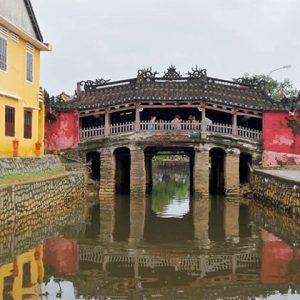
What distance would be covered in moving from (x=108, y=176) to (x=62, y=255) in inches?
536

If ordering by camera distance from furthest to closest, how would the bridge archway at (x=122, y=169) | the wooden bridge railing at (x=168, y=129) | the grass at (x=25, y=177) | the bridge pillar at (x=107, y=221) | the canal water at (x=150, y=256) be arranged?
the bridge archway at (x=122, y=169) → the wooden bridge railing at (x=168, y=129) → the grass at (x=25, y=177) → the bridge pillar at (x=107, y=221) → the canal water at (x=150, y=256)

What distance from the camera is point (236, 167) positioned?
82.5 ft

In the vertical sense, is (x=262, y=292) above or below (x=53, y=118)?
below

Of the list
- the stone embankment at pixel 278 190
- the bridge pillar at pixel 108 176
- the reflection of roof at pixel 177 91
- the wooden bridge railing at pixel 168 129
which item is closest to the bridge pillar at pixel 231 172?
the stone embankment at pixel 278 190

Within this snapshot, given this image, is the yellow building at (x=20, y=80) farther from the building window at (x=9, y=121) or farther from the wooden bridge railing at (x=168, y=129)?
the wooden bridge railing at (x=168, y=129)

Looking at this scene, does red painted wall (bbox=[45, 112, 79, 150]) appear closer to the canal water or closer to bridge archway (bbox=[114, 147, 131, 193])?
bridge archway (bbox=[114, 147, 131, 193])

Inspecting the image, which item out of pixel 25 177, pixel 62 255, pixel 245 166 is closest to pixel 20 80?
pixel 25 177

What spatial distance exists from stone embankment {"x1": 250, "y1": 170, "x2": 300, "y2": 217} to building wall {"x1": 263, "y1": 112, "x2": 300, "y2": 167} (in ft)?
4.86

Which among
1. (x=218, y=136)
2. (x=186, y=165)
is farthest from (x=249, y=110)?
(x=186, y=165)

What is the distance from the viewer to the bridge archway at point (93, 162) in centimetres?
2661

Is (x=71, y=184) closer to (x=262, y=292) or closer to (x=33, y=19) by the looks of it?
(x=33, y=19)

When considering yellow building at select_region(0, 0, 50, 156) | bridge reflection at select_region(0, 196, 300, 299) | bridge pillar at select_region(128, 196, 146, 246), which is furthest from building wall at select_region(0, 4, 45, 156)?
bridge reflection at select_region(0, 196, 300, 299)

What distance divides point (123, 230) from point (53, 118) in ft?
41.3

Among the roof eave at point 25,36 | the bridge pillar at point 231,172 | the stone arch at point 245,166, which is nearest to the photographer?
the roof eave at point 25,36
